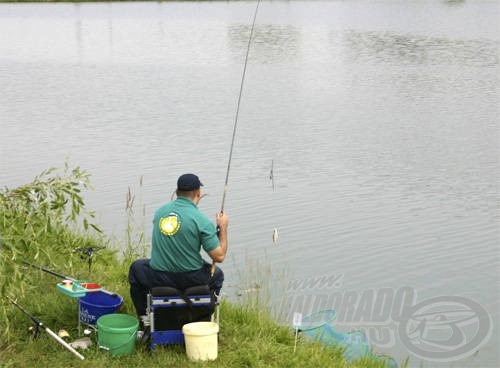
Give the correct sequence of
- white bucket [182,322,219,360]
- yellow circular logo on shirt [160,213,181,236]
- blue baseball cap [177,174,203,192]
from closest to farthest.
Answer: white bucket [182,322,219,360], yellow circular logo on shirt [160,213,181,236], blue baseball cap [177,174,203,192]

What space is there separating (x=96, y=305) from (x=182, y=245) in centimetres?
85

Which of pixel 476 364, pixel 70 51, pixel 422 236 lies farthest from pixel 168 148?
pixel 70 51

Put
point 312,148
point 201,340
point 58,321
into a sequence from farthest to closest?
point 312,148, point 58,321, point 201,340

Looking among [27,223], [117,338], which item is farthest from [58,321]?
[27,223]

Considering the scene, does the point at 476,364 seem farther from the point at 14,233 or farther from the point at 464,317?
the point at 14,233

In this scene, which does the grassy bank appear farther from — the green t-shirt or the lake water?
the lake water

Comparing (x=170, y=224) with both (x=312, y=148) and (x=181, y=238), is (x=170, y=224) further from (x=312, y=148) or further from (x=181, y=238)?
(x=312, y=148)

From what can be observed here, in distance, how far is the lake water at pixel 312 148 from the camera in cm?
820

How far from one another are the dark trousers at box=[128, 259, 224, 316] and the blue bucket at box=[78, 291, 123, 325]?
21 centimetres

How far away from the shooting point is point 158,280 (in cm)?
521

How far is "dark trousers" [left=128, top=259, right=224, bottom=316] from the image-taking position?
5207 millimetres

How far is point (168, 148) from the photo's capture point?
1402 centimetres

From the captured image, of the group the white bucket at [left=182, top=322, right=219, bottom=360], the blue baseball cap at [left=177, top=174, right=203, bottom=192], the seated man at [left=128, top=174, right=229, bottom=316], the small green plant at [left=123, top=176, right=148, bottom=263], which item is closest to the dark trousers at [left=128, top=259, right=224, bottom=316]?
the seated man at [left=128, top=174, right=229, bottom=316]

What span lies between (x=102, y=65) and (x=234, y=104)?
8884 mm
